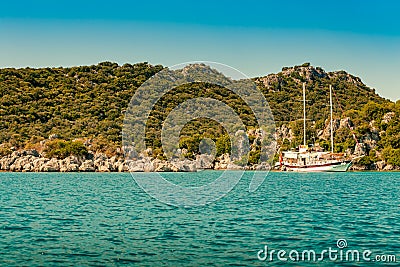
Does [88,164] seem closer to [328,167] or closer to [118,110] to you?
[118,110]

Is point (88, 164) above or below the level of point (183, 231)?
above

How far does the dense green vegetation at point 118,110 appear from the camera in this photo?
293 feet

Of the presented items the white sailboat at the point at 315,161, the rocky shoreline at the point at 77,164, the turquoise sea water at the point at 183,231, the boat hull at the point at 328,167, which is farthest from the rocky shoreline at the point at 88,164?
the turquoise sea water at the point at 183,231

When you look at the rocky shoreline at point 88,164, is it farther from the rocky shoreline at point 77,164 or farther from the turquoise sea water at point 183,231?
the turquoise sea water at point 183,231

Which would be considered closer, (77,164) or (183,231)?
(183,231)

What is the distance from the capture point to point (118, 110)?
104250 mm

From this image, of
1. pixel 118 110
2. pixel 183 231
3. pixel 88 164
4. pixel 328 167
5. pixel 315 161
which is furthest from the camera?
pixel 118 110

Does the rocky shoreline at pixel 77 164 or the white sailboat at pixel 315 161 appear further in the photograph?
the rocky shoreline at pixel 77 164

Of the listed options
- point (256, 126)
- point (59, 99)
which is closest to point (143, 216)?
point (256, 126)

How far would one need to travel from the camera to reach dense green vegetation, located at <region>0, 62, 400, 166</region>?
293 ft

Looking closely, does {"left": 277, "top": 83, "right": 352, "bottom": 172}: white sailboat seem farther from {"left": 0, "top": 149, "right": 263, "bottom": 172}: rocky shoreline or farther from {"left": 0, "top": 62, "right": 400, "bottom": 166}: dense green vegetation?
{"left": 0, "top": 149, "right": 263, "bottom": 172}: rocky shoreline

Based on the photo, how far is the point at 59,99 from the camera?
110 metres

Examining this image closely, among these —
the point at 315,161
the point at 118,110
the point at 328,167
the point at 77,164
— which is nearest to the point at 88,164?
the point at 77,164

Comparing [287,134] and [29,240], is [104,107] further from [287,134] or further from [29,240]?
[29,240]
